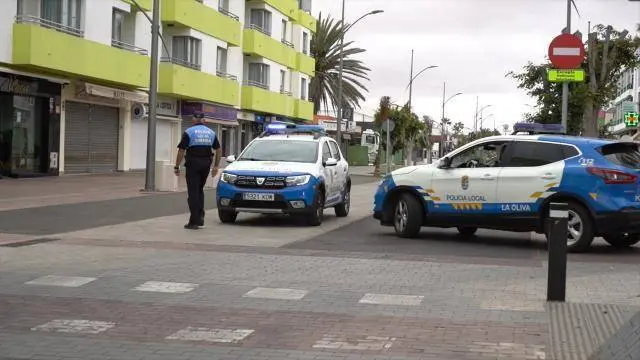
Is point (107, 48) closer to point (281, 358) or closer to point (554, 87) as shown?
point (554, 87)

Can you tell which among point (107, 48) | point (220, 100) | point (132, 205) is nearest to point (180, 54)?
point (220, 100)

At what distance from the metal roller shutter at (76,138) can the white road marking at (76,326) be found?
2276cm

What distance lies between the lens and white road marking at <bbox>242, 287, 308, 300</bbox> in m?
7.37

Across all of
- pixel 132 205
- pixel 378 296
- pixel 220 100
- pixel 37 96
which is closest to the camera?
pixel 378 296

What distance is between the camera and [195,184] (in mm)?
12898

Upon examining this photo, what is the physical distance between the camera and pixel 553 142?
11164 millimetres

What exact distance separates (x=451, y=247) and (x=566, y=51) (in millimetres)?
11020

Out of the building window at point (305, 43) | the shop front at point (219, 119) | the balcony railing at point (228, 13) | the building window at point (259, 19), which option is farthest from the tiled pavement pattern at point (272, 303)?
the building window at point (305, 43)

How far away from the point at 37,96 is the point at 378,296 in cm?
2104

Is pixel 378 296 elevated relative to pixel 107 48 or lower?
lower

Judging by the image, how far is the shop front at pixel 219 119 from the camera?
36.8m

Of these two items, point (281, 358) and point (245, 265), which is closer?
point (281, 358)

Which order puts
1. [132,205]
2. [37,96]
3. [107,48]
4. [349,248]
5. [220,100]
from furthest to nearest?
[220,100], [107,48], [37,96], [132,205], [349,248]

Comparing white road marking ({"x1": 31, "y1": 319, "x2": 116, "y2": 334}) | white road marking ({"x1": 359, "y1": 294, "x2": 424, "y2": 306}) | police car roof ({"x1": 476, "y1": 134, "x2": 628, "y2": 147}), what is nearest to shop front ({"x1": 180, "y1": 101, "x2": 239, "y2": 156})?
police car roof ({"x1": 476, "y1": 134, "x2": 628, "y2": 147})
